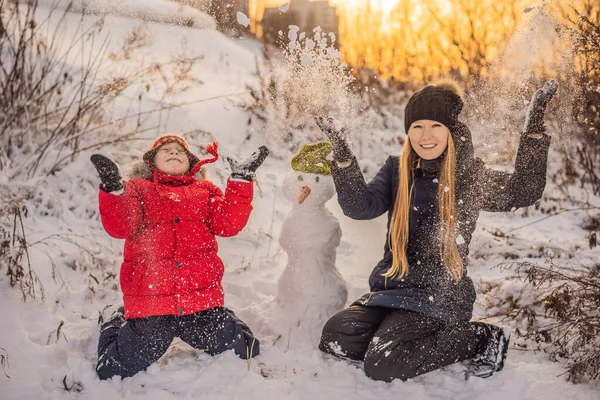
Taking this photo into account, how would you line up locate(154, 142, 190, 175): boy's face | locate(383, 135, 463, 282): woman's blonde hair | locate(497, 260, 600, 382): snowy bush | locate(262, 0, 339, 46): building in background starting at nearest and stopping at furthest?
locate(497, 260, 600, 382): snowy bush < locate(383, 135, 463, 282): woman's blonde hair < locate(154, 142, 190, 175): boy's face < locate(262, 0, 339, 46): building in background

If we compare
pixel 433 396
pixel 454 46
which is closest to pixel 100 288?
pixel 433 396

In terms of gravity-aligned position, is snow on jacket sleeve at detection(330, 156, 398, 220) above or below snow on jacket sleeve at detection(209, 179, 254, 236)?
above

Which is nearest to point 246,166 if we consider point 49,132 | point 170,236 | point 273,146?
point 170,236

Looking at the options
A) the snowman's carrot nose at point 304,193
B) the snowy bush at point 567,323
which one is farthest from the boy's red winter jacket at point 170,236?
the snowy bush at point 567,323

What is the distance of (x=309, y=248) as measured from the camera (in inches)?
103

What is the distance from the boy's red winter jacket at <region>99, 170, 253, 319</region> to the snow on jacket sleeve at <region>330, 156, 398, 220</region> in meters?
0.44

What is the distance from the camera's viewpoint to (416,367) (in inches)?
86.8

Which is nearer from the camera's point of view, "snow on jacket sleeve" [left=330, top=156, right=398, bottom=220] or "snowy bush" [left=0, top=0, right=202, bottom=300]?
"snow on jacket sleeve" [left=330, top=156, right=398, bottom=220]

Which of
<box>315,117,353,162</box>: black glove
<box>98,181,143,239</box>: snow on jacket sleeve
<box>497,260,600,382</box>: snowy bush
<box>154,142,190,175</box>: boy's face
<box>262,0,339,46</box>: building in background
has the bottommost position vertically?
<box>497,260,600,382</box>: snowy bush

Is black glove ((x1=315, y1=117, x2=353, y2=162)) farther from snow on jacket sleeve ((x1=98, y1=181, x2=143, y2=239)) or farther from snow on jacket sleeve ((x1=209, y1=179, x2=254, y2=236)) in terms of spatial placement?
snow on jacket sleeve ((x1=98, y1=181, x2=143, y2=239))

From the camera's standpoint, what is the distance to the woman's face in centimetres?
236

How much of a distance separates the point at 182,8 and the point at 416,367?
460cm

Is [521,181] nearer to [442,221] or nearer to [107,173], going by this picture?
[442,221]

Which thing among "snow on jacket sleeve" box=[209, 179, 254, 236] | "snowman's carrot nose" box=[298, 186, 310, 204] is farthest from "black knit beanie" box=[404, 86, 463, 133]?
"snow on jacket sleeve" box=[209, 179, 254, 236]
